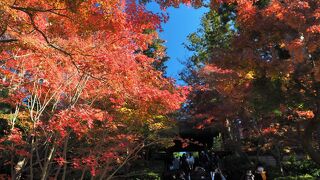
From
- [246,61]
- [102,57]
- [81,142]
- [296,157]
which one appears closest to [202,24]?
[296,157]

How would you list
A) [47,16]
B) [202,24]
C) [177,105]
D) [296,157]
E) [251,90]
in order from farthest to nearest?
[202,24], [296,157], [177,105], [251,90], [47,16]

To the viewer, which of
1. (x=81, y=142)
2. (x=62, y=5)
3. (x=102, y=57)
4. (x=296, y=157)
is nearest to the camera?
(x=62, y=5)

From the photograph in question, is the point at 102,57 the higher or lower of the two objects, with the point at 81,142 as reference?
higher

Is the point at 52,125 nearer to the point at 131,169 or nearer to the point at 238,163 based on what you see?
the point at 131,169

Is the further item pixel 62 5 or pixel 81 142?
pixel 81 142

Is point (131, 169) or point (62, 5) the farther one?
point (131, 169)

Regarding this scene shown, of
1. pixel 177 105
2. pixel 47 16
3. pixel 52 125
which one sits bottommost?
pixel 52 125

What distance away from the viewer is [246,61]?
9.42 meters

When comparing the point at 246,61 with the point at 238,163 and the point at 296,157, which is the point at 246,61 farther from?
the point at 296,157

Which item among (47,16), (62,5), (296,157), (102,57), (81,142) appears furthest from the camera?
(296,157)

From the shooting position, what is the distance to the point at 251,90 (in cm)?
1029

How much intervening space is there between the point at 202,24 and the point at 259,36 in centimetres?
1718

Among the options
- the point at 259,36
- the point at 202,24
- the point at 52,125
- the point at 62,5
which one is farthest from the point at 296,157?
the point at 62,5

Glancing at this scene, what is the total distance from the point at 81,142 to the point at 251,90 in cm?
742
